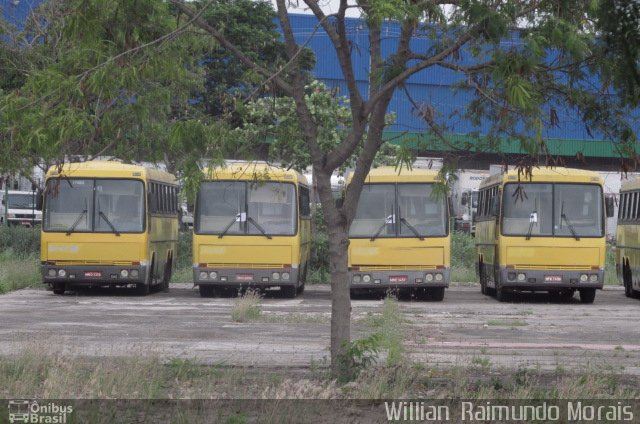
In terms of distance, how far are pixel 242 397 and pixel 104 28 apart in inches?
146

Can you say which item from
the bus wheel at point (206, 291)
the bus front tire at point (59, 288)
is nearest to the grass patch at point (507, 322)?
the bus wheel at point (206, 291)

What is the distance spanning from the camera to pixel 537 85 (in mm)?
11031

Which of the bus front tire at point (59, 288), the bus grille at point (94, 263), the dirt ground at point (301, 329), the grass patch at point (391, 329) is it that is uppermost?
the bus grille at point (94, 263)

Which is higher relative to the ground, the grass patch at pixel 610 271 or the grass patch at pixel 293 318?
the grass patch at pixel 610 271

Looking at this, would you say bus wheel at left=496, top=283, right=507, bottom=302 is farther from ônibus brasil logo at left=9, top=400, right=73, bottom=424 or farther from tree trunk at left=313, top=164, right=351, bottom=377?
ônibus brasil logo at left=9, top=400, right=73, bottom=424

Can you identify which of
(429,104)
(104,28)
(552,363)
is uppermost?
(104,28)

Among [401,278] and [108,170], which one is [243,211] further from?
[401,278]

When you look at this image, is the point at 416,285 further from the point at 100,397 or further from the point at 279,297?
the point at 100,397

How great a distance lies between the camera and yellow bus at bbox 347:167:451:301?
27.7 metres

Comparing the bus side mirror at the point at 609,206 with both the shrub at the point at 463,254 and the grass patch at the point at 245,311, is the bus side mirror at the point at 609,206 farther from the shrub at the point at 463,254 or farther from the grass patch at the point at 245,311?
the shrub at the point at 463,254

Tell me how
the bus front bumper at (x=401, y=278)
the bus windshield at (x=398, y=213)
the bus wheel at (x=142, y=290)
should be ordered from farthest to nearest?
1. the bus wheel at (x=142, y=290)
2. the bus windshield at (x=398, y=213)
3. the bus front bumper at (x=401, y=278)

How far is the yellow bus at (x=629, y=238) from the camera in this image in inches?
1155

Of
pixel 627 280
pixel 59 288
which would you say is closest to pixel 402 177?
pixel 627 280

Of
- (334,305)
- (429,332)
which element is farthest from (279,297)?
(334,305)
